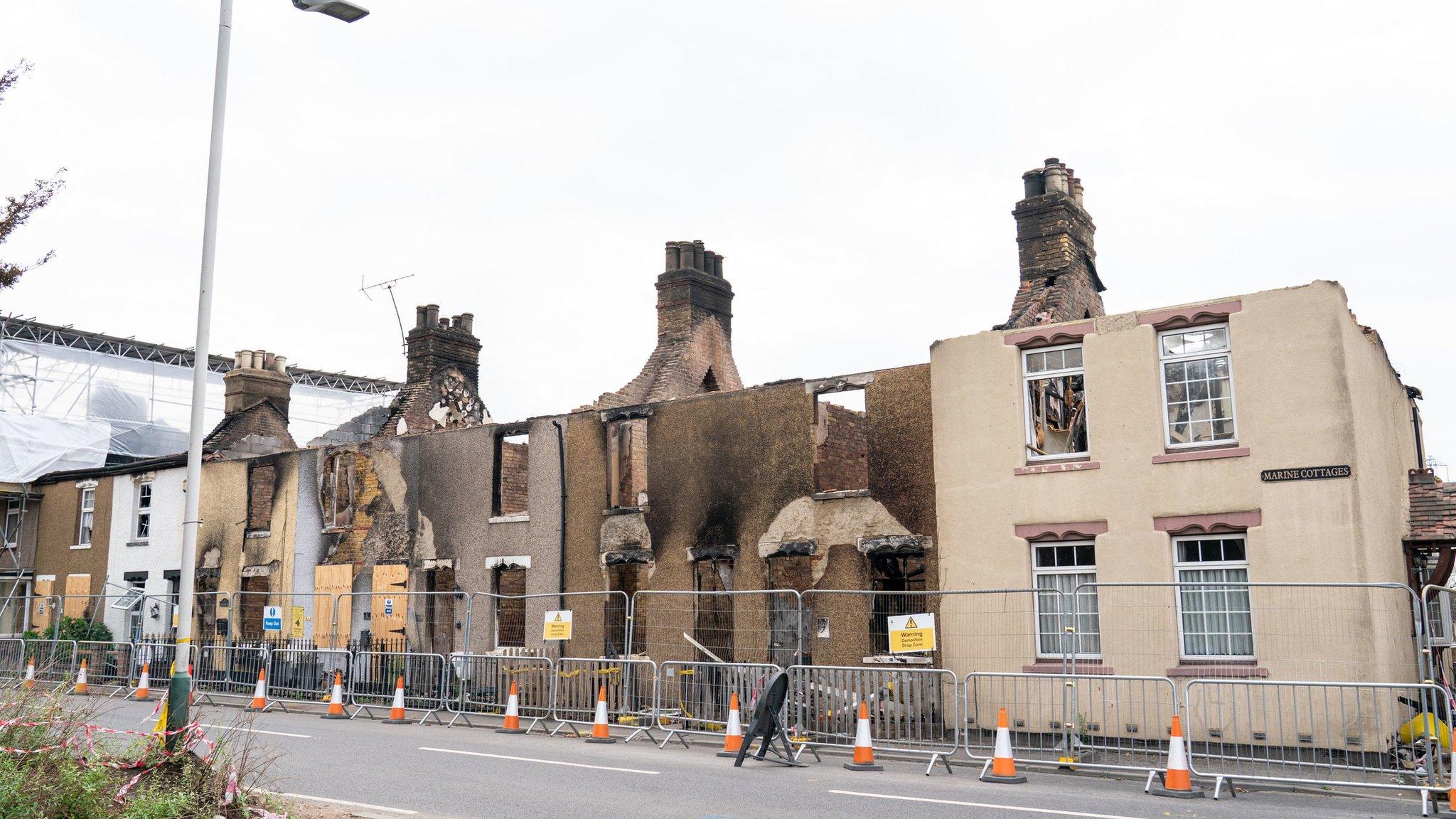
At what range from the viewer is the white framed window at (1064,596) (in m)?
16.6

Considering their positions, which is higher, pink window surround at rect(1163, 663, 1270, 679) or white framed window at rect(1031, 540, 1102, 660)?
white framed window at rect(1031, 540, 1102, 660)

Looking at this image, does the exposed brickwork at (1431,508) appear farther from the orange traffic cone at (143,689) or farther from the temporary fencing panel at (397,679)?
the orange traffic cone at (143,689)

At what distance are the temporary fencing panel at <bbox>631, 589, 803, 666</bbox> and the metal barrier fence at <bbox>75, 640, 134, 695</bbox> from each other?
13.6 m

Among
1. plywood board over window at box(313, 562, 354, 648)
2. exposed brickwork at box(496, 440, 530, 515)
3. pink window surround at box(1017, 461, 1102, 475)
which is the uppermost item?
exposed brickwork at box(496, 440, 530, 515)

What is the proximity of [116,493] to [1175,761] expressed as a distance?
31.1m

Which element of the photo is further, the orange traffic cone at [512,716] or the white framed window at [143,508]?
the white framed window at [143,508]

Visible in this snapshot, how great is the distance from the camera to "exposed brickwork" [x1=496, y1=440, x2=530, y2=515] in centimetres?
2498

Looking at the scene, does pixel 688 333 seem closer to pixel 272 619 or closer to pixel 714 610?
pixel 714 610

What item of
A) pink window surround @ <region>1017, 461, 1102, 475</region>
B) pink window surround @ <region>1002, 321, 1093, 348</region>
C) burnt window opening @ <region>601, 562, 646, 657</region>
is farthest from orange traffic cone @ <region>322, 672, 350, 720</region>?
pink window surround @ <region>1002, 321, 1093, 348</region>

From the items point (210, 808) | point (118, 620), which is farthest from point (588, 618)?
point (118, 620)

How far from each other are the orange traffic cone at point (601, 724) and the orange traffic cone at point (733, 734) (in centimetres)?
203

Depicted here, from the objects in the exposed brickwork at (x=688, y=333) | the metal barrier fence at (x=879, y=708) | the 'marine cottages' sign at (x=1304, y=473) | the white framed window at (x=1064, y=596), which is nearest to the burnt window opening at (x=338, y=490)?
the exposed brickwork at (x=688, y=333)

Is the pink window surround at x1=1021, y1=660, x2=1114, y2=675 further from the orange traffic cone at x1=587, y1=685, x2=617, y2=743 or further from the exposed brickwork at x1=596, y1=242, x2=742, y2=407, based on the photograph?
the exposed brickwork at x1=596, y1=242, x2=742, y2=407

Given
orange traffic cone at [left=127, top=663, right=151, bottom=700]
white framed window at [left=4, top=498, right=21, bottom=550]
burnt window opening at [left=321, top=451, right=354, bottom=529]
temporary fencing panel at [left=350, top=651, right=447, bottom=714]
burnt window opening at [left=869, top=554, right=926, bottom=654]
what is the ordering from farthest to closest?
1. white framed window at [left=4, top=498, right=21, bottom=550]
2. burnt window opening at [left=321, top=451, right=354, bottom=529]
3. orange traffic cone at [left=127, top=663, right=151, bottom=700]
4. temporary fencing panel at [left=350, top=651, right=447, bottom=714]
5. burnt window opening at [left=869, top=554, right=926, bottom=654]
